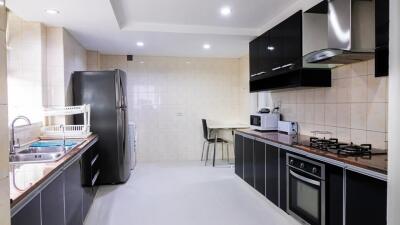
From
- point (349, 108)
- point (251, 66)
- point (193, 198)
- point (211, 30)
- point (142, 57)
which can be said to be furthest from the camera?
point (142, 57)

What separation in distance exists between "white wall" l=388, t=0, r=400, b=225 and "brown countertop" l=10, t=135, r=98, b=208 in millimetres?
1705

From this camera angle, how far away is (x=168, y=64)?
19.2 ft

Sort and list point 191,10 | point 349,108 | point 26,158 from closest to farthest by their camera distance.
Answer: point 26,158, point 349,108, point 191,10

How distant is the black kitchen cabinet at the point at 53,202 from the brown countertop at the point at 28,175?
89 mm

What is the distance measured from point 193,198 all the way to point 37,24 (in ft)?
9.76

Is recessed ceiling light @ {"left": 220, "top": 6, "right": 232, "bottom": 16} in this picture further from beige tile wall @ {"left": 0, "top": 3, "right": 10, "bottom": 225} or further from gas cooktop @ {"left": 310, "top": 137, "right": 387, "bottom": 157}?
beige tile wall @ {"left": 0, "top": 3, "right": 10, "bottom": 225}

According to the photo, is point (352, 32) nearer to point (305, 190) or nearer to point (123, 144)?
point (305, 190)

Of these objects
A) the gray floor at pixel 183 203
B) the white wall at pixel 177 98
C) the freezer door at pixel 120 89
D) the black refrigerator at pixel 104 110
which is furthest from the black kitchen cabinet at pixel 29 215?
the white wall at pixel 177 98

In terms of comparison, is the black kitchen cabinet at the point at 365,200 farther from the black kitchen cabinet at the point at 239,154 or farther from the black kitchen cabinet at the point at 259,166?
the black kitchen cabinet at the point at 239,154

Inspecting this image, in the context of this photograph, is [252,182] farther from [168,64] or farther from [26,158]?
[168,64]

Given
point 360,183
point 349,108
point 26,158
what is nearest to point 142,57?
point 26,158

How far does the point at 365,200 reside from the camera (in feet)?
6.08

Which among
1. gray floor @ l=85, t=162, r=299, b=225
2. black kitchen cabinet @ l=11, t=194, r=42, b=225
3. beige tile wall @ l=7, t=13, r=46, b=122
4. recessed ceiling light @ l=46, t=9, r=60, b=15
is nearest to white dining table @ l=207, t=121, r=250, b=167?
gray floor @ l=85, t=162, r=299, b=225

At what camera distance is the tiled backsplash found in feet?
7.84
